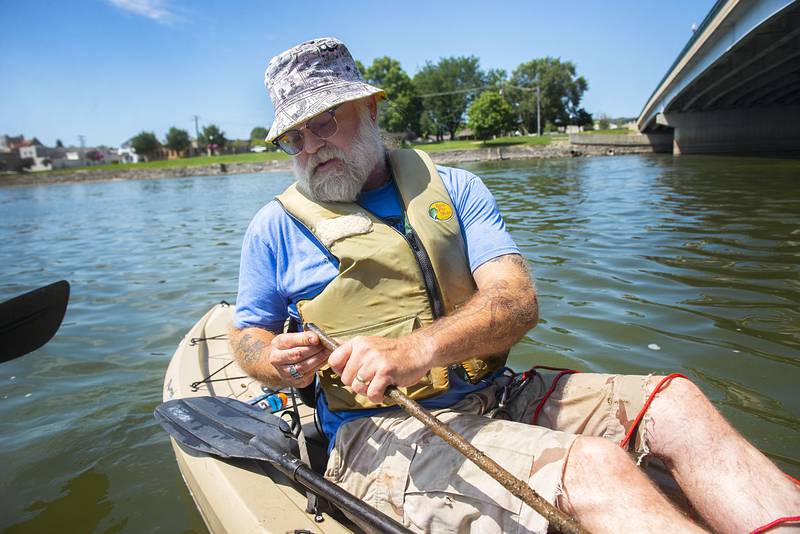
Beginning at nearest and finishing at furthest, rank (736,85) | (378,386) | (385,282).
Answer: (378,386) → (385,282) → (736,85)

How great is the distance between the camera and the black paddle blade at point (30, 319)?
3.70 meters

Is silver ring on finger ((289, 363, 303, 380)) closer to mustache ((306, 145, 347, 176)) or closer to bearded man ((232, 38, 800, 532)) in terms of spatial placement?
bearded man ((232, 38, 800, 532))

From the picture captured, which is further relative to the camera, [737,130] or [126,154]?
[126,154]

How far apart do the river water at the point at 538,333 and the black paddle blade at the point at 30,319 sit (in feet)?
2.90

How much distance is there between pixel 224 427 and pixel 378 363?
137 cm

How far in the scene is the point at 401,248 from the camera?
2.24 metres

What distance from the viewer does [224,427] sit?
2.72 meters

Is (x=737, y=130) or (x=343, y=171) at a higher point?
(x=737, y=130)

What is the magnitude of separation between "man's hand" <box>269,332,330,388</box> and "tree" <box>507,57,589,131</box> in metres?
83.8

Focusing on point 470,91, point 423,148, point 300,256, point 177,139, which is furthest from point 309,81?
point 177,139

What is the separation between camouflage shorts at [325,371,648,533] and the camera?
5.49ft

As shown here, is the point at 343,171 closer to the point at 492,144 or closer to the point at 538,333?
the point at 538,333

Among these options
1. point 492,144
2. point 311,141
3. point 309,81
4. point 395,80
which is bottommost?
point 311,141

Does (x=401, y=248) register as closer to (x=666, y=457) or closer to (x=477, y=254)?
(x=477, y=254)
